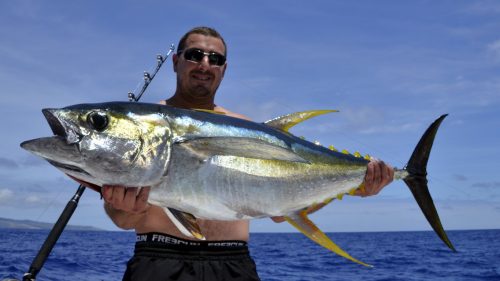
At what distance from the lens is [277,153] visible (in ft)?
10.9

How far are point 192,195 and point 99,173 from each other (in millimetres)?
533

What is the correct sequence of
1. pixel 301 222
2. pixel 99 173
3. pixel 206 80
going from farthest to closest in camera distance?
pixel 206 80, pixel 301 222, pixel 99 173

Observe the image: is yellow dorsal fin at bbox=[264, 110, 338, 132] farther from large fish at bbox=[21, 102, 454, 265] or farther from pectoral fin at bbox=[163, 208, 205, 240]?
pectoral fin at bbox=[163, 208, 205, 240]

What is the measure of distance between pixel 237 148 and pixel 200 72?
1411 millimetres

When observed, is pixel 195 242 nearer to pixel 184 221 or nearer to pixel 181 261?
pixel 181 261

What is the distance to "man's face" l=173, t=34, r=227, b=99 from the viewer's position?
4418 mm

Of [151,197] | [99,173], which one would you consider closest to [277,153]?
[151,197]

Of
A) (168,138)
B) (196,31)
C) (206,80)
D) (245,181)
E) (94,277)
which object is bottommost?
(94,277)

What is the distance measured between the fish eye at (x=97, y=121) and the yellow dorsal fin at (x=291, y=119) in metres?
1.10

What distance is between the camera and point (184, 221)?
318 cm

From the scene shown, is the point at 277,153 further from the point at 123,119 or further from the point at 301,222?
the point at 123,119

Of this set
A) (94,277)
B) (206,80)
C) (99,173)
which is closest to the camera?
(99,173)

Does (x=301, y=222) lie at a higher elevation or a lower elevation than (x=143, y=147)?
lower

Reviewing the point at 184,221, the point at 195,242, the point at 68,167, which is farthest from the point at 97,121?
the point at 195,242
